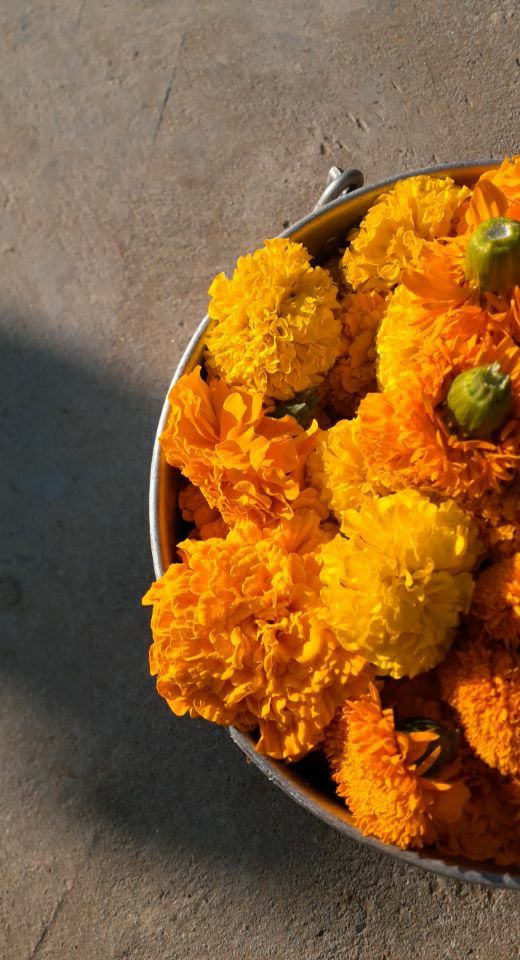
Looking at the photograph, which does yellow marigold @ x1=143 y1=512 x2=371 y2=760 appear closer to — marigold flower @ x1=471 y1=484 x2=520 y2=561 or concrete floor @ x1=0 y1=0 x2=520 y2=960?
marigold flower @ x1=471 y1=484 x2=520 y2=561

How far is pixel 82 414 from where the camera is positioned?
186 centimetres

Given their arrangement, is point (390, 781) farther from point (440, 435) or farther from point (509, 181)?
point (509, 181)

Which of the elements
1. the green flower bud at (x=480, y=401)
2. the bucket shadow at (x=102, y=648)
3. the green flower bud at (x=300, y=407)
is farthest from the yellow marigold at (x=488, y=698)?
the bucket shadow at (x=102, y=648)

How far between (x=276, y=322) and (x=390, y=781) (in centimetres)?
52

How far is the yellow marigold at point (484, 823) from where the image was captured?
0.92 metres

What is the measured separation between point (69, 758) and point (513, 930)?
91 cm

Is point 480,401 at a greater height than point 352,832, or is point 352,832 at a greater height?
point 480,401

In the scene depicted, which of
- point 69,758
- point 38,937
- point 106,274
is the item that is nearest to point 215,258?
point 106,274

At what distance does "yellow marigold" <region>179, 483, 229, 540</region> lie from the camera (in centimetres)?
110

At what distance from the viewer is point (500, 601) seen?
85cm

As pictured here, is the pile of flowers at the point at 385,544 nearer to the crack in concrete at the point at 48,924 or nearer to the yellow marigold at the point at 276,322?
the yellow marigold at the point at 276,322

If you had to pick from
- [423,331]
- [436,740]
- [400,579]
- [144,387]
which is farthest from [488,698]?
[144,387]

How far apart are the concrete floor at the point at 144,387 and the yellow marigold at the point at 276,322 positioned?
828mm

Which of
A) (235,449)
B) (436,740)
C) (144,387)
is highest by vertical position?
(235,449)
